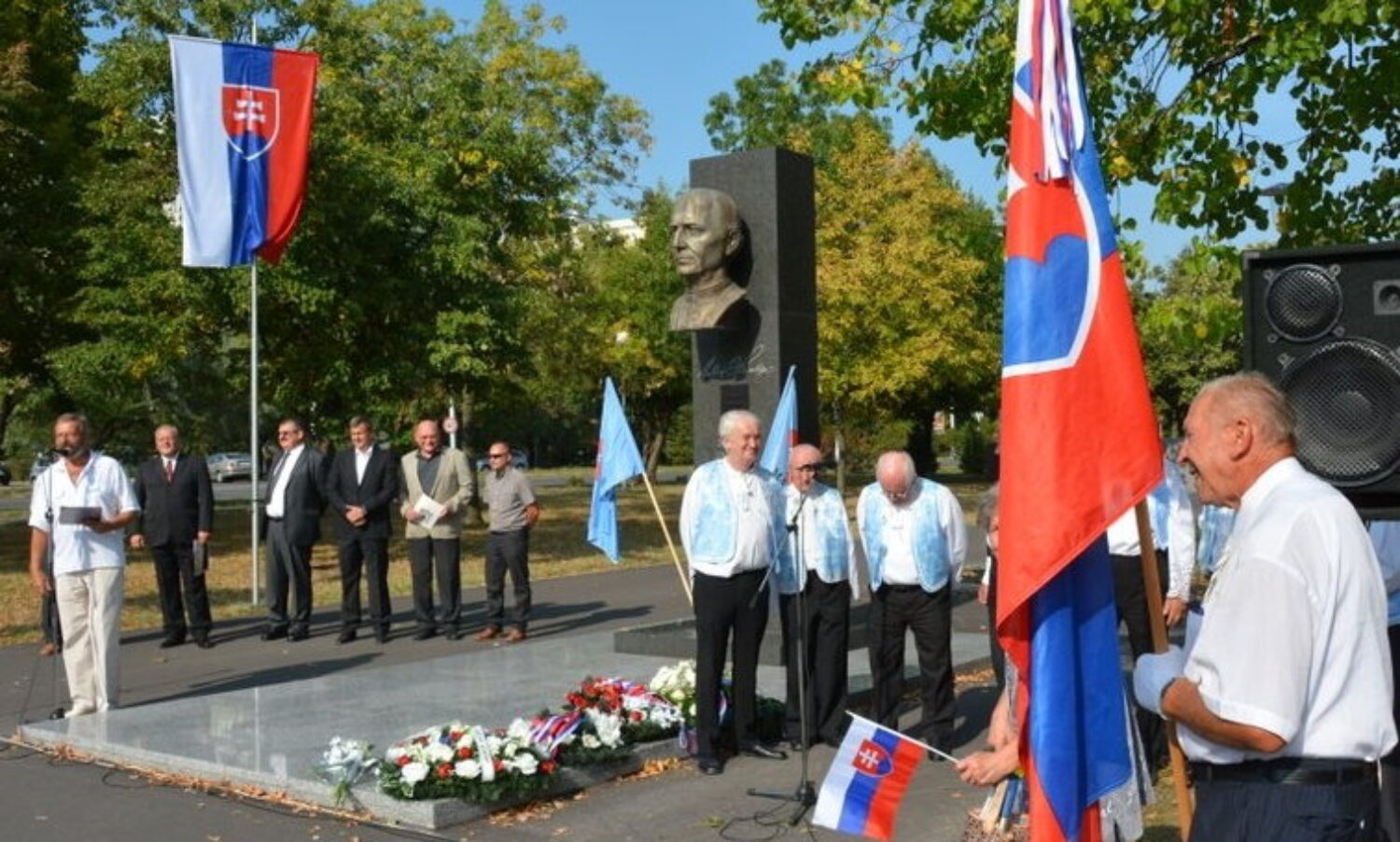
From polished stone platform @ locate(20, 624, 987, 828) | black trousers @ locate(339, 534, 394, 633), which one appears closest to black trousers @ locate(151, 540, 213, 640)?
black trousers @ locate(339, 534, 394, 633)

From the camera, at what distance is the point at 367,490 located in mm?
14328

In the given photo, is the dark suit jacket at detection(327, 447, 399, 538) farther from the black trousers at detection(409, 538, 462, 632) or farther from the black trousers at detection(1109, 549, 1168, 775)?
the black trousers at detection(1109, 549, 1168, 775)

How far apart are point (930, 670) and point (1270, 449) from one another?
5.56m

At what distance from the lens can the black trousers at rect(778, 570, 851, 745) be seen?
30.0 feet

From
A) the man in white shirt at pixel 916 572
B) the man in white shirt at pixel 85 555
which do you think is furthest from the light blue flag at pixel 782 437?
the man in white shirt at pixel 85 555

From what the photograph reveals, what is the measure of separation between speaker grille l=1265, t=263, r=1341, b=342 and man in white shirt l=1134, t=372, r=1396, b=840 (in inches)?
59.0

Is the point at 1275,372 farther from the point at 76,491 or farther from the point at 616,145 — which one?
the point at 616,145

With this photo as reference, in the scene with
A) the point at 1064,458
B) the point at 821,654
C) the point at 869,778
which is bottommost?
the point at 821,654

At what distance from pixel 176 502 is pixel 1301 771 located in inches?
489

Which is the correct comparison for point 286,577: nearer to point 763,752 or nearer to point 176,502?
point 176,502

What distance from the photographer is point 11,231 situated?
23.6 m

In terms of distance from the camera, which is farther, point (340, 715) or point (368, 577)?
point (368, 577)

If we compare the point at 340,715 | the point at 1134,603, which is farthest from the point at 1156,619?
the point at 340,715

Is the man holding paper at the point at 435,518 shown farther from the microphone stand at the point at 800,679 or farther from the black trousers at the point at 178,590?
the microphone stand at the point at 800,679
